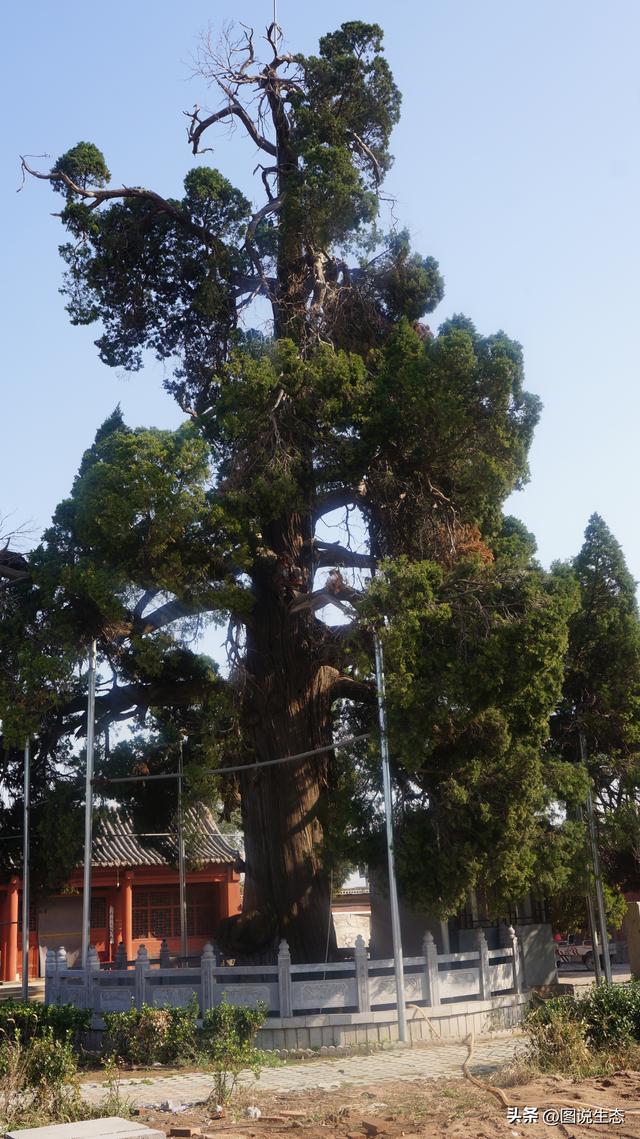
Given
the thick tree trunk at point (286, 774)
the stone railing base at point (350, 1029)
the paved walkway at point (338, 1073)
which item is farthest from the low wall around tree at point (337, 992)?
the thick tree trunk at point (286, 774)

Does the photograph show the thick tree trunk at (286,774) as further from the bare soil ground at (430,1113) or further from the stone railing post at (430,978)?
the bare soil ground at (430,1113)

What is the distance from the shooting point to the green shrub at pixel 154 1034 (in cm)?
1223

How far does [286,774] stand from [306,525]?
4.09 metres

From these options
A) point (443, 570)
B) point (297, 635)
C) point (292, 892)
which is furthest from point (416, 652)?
point (292, 892)

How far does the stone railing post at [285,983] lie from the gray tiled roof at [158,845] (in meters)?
5.98

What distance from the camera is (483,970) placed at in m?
14.8

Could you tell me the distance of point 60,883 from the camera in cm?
1877

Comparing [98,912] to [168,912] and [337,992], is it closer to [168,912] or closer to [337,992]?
[168,912]

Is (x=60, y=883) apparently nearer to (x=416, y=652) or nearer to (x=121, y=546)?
(x=121, y=546)

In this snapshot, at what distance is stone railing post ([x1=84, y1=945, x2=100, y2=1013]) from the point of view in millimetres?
14758

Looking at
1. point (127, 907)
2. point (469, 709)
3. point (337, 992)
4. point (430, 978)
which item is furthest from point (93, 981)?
point (127, 907)

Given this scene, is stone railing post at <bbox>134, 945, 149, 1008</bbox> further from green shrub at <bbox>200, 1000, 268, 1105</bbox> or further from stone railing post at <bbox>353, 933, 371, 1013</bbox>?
stone railing post at <bbox>353, 933, 371, 1013</bbox>

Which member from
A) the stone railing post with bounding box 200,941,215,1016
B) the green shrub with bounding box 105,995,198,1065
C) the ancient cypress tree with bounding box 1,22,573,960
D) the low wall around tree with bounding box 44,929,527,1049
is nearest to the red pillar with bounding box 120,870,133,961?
the ancient cypress tree with bounding box 1,22,573,960

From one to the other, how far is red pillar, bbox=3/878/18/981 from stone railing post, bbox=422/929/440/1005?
14.4 metres
